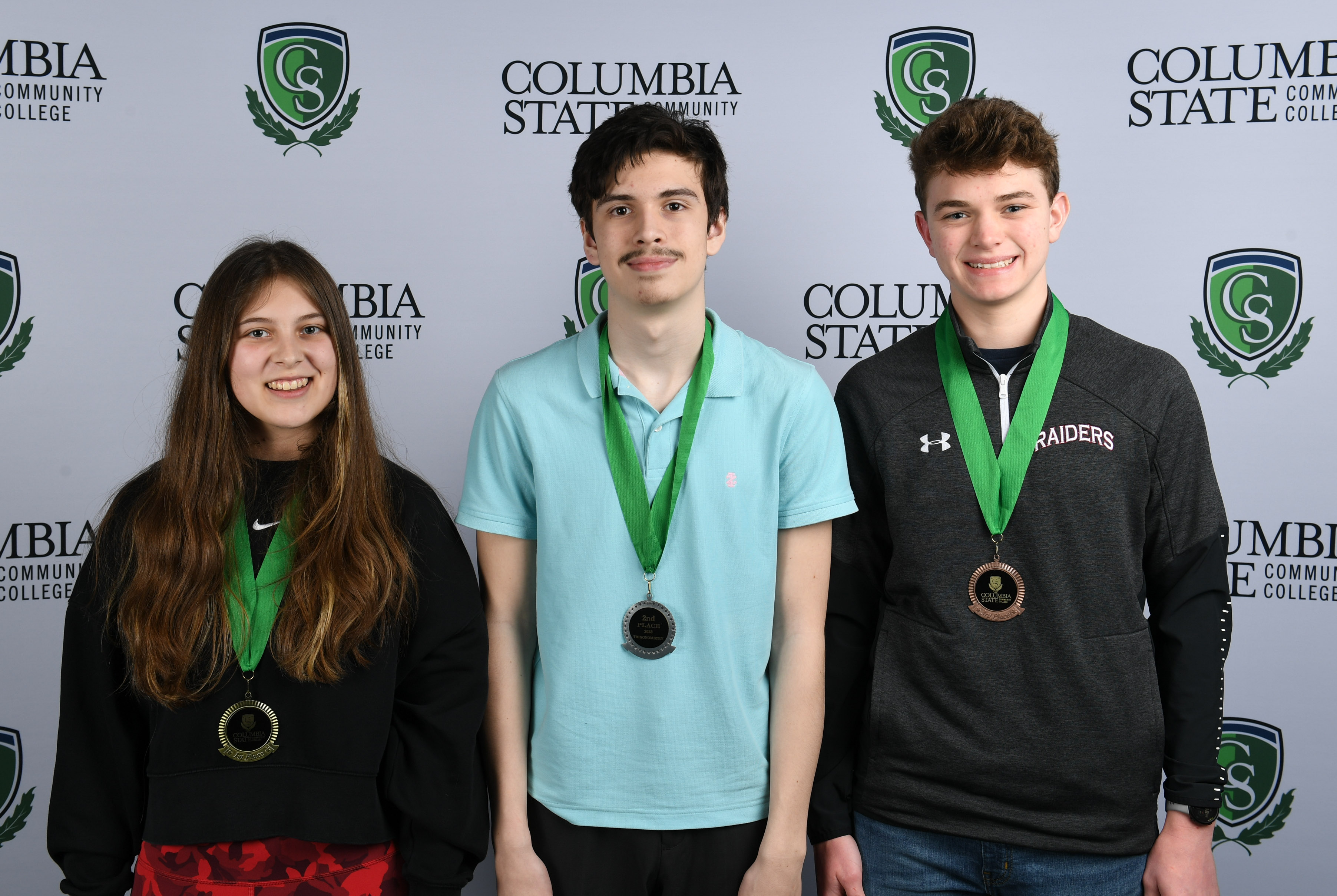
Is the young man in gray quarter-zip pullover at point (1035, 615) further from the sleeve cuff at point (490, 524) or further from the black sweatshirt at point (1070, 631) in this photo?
the sleeve cuff at point (490, 524)

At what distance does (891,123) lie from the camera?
2.72 m

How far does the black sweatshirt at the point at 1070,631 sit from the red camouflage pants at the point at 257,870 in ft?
3.20

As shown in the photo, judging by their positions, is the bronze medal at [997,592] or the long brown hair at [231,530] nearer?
the long brown hair at [231,530]

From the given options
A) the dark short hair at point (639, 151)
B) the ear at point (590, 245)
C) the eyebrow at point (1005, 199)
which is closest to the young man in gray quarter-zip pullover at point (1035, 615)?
the eyebrow at point (1005, 199)

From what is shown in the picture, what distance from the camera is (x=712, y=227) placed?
6.23 feet

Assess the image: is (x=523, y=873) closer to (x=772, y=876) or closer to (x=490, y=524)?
(x=772, y=876)

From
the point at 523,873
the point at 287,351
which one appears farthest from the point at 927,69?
the point at 523,873

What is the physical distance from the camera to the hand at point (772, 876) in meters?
1.75

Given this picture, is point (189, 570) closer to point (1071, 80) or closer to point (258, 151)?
point (258, 151)

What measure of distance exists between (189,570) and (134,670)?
0.19m

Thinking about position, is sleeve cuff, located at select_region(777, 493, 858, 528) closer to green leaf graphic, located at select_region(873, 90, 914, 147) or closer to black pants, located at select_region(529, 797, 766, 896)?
black pants, located at select_region(529, 797, 766, 896)

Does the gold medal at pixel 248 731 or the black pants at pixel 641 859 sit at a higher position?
the gold medal at pixel 248 731

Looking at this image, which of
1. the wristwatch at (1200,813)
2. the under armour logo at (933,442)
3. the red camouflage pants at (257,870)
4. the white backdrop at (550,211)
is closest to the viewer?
the red camouflage pants at (257,870)

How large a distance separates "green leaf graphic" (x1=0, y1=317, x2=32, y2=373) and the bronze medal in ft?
8.51
